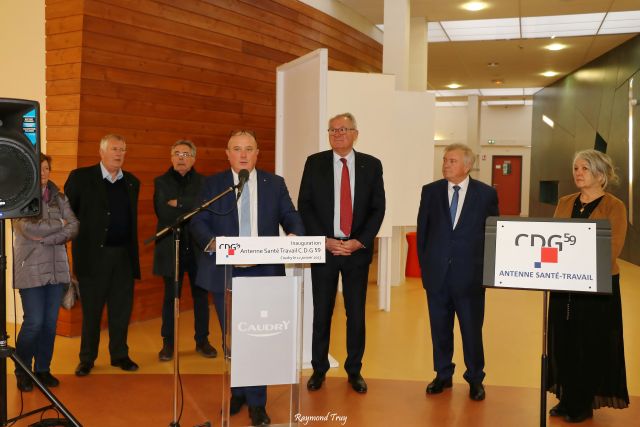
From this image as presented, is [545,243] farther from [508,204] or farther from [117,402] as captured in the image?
[508,204]

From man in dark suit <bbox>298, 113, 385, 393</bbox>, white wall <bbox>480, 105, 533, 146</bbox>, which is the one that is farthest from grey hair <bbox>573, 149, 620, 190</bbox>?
white wall <bbox>480, 105, 533, 146</bbox>

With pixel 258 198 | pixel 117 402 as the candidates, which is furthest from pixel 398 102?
pixel 117 402

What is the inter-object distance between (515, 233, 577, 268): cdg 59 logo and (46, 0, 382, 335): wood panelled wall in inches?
159

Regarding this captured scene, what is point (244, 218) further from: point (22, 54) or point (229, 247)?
point (22, 54)

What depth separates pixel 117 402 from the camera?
13.1 feet

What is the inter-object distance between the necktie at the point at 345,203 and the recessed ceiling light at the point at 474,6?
5.57 metres

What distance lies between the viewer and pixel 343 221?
4180 mm

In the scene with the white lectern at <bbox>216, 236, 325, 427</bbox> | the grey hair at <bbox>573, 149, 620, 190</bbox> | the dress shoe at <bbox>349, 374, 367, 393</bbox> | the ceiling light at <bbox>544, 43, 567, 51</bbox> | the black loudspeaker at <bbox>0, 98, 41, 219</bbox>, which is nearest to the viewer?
the black loudspeaker at <bbox>0, 98, 41, 219</bbox>

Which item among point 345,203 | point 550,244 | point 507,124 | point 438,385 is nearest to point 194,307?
point 345,203

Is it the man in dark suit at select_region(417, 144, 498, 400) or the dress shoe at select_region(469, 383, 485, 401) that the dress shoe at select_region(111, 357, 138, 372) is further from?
the dress shoe at select_region(469, 383, 485, 401)

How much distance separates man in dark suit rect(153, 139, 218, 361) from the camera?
4992 mm

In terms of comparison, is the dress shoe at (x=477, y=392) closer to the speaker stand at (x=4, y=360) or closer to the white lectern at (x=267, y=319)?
the white lectern at (x=267, y=319)

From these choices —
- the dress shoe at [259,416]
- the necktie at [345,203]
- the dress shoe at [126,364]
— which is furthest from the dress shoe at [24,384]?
the necktie at [345,203]

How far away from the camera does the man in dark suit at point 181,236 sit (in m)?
4.99
